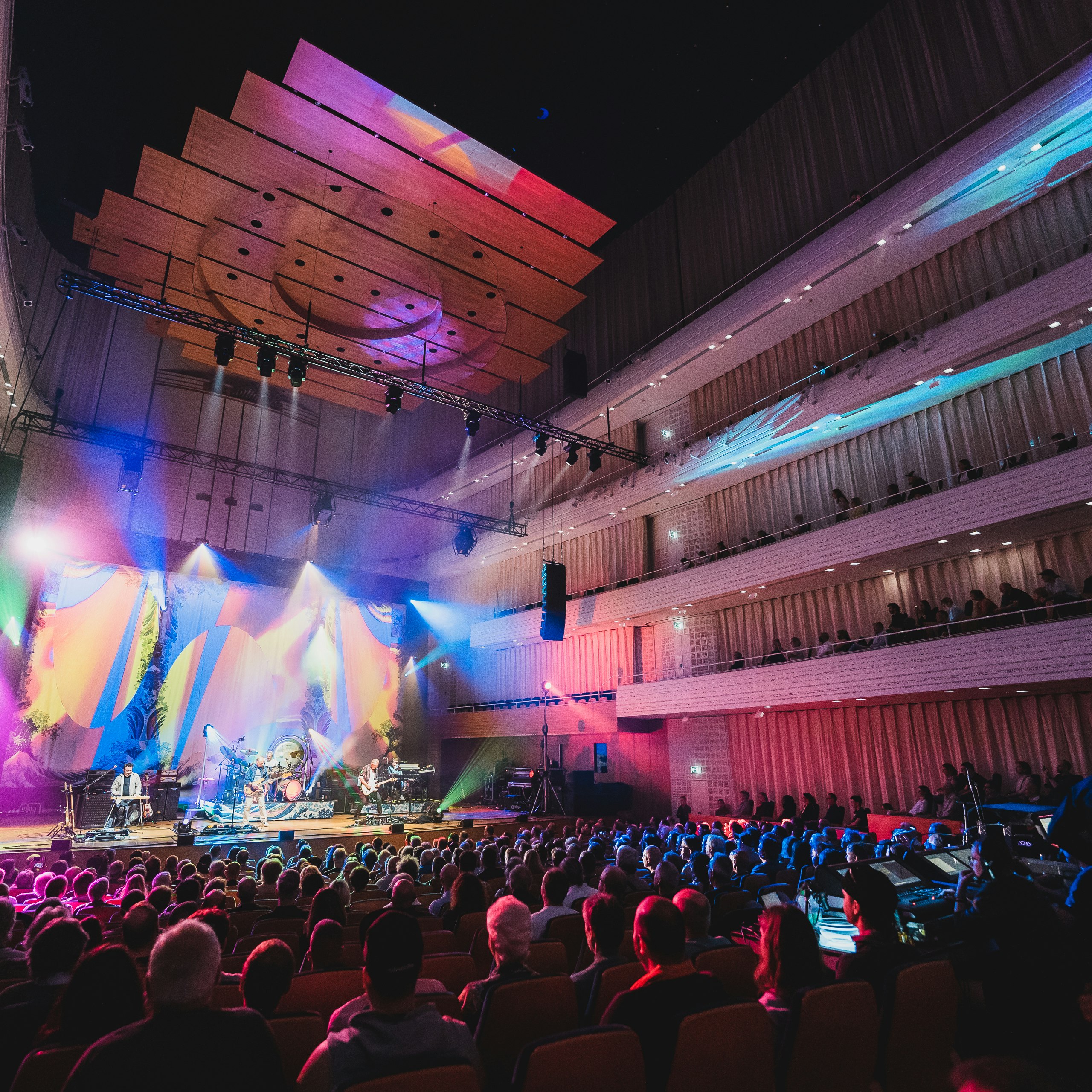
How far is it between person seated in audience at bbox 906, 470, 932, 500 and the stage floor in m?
9.16

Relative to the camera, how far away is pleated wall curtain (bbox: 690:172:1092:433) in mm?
10523

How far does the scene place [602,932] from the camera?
2.86m

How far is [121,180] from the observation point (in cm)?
1216

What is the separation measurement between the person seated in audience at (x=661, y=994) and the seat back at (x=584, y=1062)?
22 centimetres

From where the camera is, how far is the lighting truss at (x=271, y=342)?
9.09m

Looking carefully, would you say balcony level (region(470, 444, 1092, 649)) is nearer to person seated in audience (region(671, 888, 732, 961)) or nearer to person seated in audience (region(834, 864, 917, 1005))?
person seated in audience (region(834, 864, 917, 1005))

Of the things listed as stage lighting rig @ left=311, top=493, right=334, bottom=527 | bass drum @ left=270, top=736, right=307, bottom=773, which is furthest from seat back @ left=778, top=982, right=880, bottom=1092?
bass drum @ left=270, top=736, right=307, bottom=773

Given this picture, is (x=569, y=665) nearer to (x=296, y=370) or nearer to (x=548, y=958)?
(x=296, y=370)

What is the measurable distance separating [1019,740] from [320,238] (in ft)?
43.9

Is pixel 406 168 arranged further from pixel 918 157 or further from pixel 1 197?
pixel 918 157

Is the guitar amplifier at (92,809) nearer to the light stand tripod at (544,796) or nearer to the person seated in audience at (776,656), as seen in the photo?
the light stand tripod at (544,796)

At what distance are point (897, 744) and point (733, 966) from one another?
36.3 ft

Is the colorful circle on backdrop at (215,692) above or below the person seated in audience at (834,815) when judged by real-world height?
above

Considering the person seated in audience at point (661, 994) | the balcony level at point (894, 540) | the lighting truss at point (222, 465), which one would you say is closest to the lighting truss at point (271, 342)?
the lighting truss at point (222, 465)
